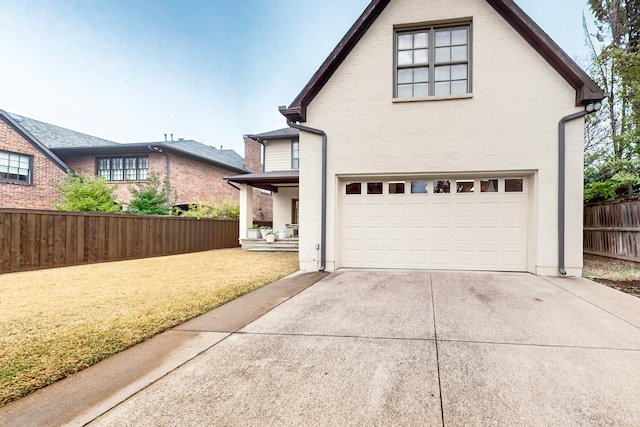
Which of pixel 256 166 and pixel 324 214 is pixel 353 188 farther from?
pixel 256 166

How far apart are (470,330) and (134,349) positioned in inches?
138

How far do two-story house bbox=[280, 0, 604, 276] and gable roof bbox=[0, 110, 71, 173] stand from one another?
16800mm

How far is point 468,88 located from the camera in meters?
6.81

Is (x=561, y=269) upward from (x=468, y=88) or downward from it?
downward

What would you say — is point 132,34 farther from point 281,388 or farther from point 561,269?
point 561,269

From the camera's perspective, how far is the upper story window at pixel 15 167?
14961 mm

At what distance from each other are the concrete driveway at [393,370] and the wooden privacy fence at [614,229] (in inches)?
171

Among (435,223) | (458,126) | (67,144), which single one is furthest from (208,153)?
(458,126)

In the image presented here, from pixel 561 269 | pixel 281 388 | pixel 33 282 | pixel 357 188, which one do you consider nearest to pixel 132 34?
pixel 33 282

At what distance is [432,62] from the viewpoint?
7027mm

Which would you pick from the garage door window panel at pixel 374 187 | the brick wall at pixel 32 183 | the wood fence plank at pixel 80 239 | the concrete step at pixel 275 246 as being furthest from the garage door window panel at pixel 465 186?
the brick wall at pixel 32 183

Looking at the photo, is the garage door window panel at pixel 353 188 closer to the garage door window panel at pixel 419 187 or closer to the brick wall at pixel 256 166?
the garage door window panel at pixel 419 187

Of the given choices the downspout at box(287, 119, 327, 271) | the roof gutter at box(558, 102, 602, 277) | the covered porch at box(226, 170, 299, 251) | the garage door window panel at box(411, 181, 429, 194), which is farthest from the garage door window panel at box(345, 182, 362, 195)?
the covered porch at box(226, 170, 299, 251)

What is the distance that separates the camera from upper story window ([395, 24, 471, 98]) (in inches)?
274
